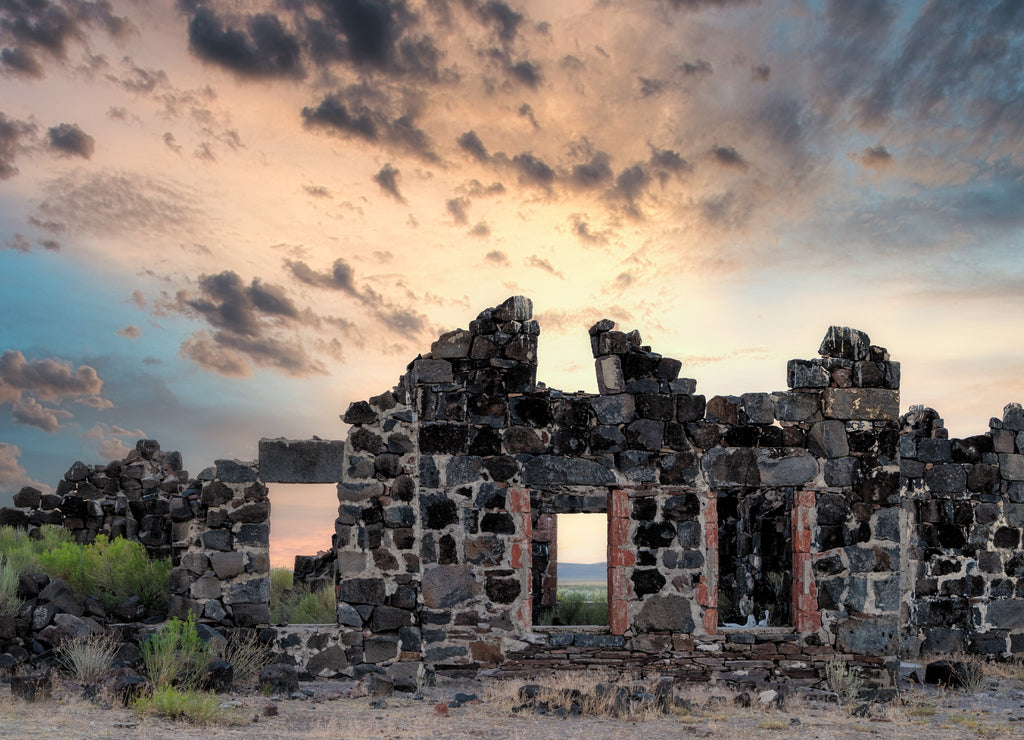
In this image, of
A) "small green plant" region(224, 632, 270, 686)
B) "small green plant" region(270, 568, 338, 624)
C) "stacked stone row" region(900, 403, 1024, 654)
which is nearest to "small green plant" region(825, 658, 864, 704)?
"stacked stone row" region(900, 403, 1024, 654)

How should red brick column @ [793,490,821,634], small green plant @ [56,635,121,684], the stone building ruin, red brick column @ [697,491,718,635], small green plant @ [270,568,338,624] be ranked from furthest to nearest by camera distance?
small green plant @ [270,568,338,624] < red brick column @ [793,490,821,634] < red brick column @ [697,491,718,635] < the stone building ruin < small green plant @ [56,635,121,684]

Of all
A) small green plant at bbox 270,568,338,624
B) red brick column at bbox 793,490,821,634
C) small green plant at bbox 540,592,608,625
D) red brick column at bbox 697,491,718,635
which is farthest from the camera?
small green plant at bbox 540,592,608,625

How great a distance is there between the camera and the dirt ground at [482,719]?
822 cm

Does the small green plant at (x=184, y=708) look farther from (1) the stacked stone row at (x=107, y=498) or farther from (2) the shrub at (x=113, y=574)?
(1) the stacked stone row at (x=107, y=498)

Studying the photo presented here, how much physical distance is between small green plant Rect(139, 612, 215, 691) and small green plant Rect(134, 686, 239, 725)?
0.50m

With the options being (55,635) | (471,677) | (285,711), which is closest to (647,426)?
(471,677)

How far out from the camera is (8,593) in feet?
39.4

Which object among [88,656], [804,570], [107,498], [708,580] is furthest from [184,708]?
[107,498]

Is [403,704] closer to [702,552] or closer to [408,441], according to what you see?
[408,441]

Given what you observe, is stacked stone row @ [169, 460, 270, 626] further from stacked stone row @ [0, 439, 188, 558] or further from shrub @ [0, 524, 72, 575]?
stacked stone row @ [0, 439, 188, 558]

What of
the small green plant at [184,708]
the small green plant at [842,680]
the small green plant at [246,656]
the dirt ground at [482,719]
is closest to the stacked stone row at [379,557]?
the dirt ground at [482,719]

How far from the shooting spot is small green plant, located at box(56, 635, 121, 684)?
1031 cm

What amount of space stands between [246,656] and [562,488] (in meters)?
4.20

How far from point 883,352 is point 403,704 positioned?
713cm
